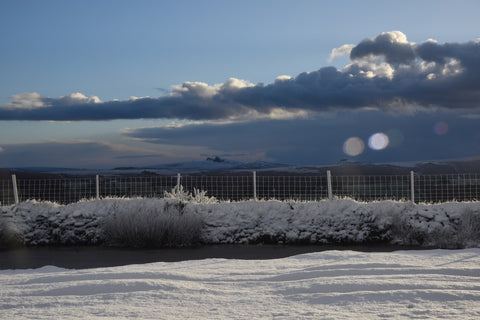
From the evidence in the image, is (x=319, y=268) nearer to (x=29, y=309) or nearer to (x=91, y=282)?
(x=91, y=282)

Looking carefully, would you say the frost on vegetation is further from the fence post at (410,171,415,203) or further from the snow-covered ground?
the snow-covered ground

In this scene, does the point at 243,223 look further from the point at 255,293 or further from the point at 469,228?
the point at 255,293

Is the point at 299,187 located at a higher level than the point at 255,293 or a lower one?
higher

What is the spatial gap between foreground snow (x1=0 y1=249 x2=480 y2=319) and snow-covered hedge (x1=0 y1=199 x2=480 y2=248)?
4872 millimetres

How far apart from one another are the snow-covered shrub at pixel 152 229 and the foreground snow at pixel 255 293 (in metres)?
4.80

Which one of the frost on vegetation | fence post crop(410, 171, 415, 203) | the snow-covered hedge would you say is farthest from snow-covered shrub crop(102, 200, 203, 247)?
fence post crop(410, 171, 415, 203)

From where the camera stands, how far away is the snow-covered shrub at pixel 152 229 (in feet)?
31.7

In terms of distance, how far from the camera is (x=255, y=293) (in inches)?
155

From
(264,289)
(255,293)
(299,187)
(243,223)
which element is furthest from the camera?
(299,187)

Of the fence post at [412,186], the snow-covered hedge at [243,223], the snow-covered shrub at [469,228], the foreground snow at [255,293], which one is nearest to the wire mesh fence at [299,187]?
the fence post at [412,186]

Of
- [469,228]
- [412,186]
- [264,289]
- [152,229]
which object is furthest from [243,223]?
[264,289]

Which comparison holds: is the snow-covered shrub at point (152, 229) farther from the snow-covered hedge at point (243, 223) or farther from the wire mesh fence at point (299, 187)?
the wire mesh fence at point (299, 187)

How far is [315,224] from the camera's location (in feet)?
33.0

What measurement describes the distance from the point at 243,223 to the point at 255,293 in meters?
6.20
